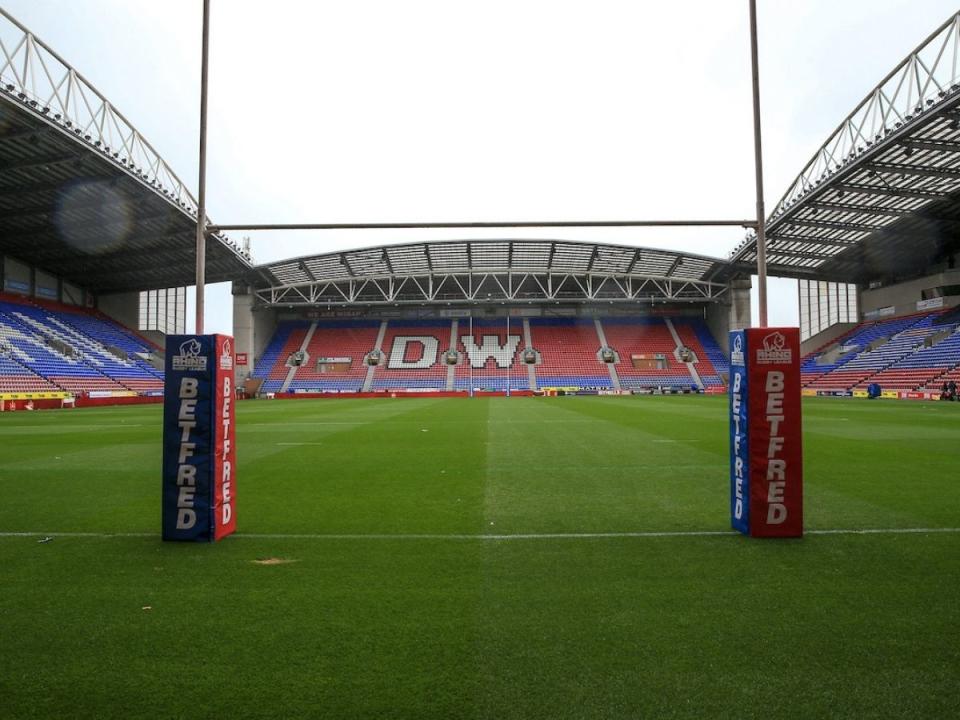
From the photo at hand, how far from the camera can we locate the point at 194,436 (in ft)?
18.3

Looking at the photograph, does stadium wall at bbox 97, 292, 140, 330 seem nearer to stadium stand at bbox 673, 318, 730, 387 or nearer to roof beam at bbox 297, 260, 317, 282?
roof beam at bbox 297, 260, 317, 282

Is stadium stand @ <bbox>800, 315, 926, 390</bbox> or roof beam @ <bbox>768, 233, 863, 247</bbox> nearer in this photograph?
roof beam @ <bbox>768, 233, 863, 247</bbox>

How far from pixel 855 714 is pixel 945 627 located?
1.40 m

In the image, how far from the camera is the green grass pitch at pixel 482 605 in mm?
2846

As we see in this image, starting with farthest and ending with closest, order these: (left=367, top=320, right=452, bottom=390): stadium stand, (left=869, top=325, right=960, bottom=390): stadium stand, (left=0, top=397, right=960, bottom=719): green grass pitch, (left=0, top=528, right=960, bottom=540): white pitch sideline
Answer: (left=367, top=320, right=452, bottom=390): stadium stand → (left=869, top=325, right=960, bottom=390): stadium stand → (left=0, top=528, right=960, bottom=540): white pitch sideline → (left=0, top=397, right=960, bottom=719): green grass pitch

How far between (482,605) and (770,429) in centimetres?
318

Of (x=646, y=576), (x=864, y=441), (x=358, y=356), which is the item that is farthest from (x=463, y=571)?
(x=358, y=356)

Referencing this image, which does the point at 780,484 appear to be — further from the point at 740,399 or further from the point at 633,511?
the point at 633,511

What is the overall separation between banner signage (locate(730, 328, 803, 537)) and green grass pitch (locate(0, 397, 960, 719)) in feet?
1.32

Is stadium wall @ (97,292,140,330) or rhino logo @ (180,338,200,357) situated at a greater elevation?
stadium wall @ (97,292,140,330)

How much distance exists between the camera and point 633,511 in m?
6.81

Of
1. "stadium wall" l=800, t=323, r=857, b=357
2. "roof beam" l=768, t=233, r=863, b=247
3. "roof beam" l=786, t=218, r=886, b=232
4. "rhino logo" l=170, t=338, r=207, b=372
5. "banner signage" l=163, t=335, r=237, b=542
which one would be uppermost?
"roof beam" l=786, t=218, r=886, b=232

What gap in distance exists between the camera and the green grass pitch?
9.34 ft

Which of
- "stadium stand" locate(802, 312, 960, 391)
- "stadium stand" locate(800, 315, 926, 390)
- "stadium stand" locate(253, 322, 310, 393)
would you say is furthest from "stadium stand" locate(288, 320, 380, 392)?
"stadium stand" locate(800, 315, 926, 390)
